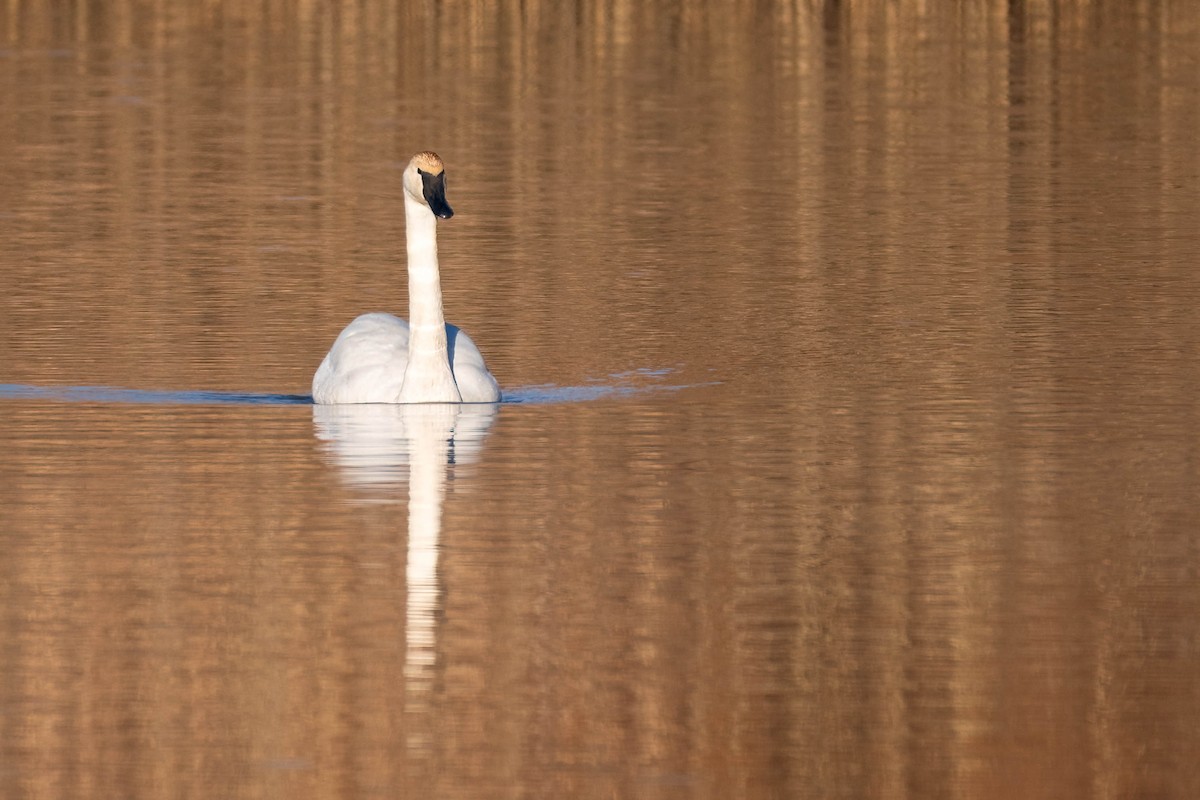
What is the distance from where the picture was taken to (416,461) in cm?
1638

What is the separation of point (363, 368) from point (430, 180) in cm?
125

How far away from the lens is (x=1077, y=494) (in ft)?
49.7

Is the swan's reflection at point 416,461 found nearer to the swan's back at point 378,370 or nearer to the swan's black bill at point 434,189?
the swan's back at point 378,370

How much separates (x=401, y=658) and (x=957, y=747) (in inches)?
90.5

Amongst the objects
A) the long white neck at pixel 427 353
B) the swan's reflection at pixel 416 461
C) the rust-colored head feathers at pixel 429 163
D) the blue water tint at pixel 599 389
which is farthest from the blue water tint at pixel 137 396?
the rust-colored head feathers at pixel 429 163

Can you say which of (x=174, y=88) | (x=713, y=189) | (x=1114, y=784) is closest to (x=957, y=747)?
(x=1114, y=784)

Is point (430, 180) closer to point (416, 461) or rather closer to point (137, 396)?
point (137, 396)

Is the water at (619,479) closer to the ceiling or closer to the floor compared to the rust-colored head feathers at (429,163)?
closer to the floor

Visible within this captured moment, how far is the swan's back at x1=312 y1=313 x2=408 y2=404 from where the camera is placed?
733 inches

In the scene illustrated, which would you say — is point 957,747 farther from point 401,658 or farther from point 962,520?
point 962,520

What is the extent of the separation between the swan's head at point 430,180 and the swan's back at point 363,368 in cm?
87

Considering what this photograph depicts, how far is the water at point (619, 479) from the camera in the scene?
34.9ft

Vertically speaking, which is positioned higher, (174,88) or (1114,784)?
(174,88)

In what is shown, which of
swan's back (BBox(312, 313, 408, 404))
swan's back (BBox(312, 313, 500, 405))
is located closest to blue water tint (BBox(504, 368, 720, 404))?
swan's back (BBox(312, 313, 500, 405))
